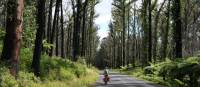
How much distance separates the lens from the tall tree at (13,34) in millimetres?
→ 16875

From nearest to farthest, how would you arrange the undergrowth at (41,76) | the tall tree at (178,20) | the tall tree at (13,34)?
1. the undergrowth at (41,76)
2. the tall tree at (13,34)
3. the tall tree at (178,20)

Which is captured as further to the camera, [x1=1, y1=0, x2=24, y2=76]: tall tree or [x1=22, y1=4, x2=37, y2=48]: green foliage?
[x1=22, y1=4, x2=37, y2=48]: green foliage

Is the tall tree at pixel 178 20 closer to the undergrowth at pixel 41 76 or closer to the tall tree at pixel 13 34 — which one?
the undergrowth at pixel 41 76

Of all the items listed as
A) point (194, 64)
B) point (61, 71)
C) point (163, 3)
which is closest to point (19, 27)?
point (61, 71)

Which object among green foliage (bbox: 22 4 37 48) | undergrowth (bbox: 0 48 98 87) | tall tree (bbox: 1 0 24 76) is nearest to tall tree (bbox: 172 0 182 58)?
undergrowth (bbox: 0 48 98 87)

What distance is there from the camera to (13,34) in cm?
1702

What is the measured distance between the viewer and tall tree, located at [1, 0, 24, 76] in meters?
16.9

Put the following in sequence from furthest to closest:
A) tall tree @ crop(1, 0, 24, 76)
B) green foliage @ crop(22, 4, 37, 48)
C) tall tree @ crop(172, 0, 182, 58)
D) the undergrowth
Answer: tall tree @ crop(172, 0, 182, 58), green foliage @ crop(22, 4, 37, 48), tall tree @ crop(1, 0, 24, 76), the undergrowth

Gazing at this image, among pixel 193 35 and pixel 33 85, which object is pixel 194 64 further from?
pixel 193 35

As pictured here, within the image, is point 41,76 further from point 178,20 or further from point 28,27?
point 178,20

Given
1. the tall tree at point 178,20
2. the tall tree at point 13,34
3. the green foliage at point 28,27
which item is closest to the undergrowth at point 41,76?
the tall tree at point 13,34

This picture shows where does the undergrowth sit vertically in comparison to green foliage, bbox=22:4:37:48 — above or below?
below

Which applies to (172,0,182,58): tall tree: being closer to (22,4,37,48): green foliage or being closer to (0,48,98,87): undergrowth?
(0,48,98,87): undergrowth

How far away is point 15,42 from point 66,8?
56.2 metres
